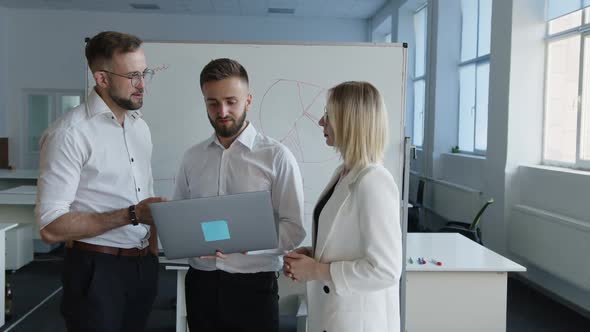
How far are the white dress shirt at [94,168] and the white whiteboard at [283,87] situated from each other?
1189mm

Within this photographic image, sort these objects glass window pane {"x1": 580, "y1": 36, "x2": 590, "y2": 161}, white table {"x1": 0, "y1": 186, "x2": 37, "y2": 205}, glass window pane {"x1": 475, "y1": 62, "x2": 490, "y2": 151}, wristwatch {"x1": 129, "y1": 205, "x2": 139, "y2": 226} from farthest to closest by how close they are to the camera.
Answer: glass window pane {"x1": 475, "y1": 62, "x2": 490, "y2": 151}, white table {"x1": 0, "y1": 186, "x2": 37, "y2": 205}, glass window pane {"x1": 580, "y1": 36, "x2": 590, "y2": 161}, wristwatch {"x1": 129, "y1": 205, "x2": 139, "y2": 226}

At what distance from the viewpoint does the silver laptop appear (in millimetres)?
1539

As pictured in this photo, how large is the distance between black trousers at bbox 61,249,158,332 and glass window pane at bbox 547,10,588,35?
4.11 meters

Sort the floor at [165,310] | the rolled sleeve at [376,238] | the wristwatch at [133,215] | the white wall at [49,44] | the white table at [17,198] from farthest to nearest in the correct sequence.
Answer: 1. the white wall at [49,44]
2. the white table at [17,198]
3. the floor at [165,310]
4. the wristwatch at [133,215]
5. the rolled sleeve at [376,238]

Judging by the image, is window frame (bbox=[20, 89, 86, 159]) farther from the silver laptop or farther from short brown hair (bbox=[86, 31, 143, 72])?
the silver laptop

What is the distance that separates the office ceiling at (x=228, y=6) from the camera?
30.4 feet

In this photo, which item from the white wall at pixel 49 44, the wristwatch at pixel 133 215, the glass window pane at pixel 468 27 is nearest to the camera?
the wristwatch at pixel 133 215

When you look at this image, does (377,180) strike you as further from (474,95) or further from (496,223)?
(474,95)

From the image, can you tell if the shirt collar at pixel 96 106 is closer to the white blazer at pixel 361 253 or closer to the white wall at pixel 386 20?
the white blazer at pixel 361 253

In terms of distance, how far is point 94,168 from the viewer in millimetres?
1674

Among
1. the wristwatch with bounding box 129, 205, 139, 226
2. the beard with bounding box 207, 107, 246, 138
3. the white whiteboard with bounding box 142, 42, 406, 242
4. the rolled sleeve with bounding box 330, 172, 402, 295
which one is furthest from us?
the white whiteboard with bounding box 142, 42, 406, 242

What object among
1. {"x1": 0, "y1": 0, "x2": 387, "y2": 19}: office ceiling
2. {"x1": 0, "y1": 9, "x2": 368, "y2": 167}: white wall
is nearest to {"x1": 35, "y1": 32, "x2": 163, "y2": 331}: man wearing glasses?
{"x1": 0, "y1": 0, "x2": 387, "y2": 19}: office ceiling

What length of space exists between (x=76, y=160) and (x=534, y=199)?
4017 millimetres

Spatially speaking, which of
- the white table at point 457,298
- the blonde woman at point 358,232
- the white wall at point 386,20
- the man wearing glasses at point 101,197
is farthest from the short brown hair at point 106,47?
the white wall at point 386,20
